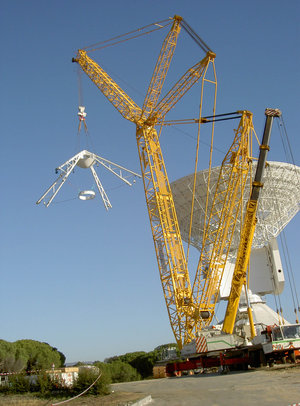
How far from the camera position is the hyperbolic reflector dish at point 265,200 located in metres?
51.3

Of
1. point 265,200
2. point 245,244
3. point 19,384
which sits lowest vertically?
point 19,384

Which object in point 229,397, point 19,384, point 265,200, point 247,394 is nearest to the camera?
point 229,397

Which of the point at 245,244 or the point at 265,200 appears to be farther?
the point at 265,200

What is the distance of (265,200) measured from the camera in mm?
53219

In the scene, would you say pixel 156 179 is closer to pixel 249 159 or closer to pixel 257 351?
pixel 249 159

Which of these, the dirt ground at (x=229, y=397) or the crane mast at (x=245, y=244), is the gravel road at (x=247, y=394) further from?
the crane mast at (x=245, y=244)

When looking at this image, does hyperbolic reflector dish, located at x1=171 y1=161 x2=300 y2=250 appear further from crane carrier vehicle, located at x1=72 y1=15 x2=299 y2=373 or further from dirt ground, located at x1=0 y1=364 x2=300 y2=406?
dirt ground, located at x1=0 y1=364 x2=300 y2=406

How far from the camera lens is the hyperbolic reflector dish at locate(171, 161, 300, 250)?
51.3 metres

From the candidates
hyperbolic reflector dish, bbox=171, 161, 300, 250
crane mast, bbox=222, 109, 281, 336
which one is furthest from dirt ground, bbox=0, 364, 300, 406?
hyperbolic reflector dish, bbox=171, 161, 300, 250

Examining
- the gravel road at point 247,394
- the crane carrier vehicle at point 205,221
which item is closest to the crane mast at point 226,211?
the crane carrier vehicle at point 205,221

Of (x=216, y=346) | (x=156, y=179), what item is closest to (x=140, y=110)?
(x=156, y=179)

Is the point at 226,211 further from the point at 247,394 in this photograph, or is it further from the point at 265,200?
the point at 247,394

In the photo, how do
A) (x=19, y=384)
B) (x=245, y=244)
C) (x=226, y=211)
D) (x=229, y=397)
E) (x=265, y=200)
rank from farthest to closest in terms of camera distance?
(x=265, y=200), (x=226, y=211), (x=245, y=244), (x=19, y=384), (x=229, y=397)

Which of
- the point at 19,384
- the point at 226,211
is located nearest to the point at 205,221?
the point at 226,211
